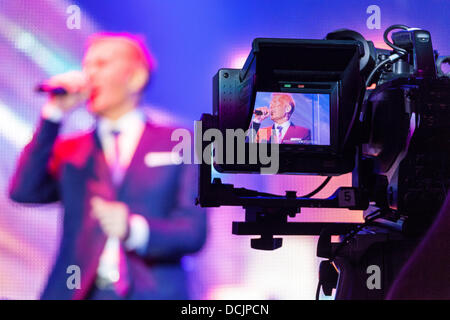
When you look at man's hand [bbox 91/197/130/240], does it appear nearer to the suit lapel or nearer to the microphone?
the suit lapel

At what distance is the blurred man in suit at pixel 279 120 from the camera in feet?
5.11

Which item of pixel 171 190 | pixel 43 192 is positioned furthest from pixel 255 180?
pixel 43 192

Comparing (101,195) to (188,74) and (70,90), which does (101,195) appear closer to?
(70,90)

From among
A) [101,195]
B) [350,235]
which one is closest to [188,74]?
[101,195]

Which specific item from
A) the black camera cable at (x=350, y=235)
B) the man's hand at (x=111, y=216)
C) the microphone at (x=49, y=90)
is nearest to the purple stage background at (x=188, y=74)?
the microphone at (x=49, y=90)

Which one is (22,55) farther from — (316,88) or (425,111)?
(425,111)

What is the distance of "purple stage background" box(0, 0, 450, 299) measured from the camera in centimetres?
172

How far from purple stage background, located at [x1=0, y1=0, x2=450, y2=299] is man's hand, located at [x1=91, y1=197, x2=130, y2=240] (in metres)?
0.18

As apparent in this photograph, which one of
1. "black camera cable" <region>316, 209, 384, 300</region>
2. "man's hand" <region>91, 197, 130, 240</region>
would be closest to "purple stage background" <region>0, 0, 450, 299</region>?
"man's hand" <region>91, 197, 130, 240</region>

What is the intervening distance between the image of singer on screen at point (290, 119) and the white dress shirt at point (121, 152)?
43 cm

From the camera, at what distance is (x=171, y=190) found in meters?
1.65

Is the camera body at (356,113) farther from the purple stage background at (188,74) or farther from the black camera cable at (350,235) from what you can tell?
the purple stage background at (188,74)

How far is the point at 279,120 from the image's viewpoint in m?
1.57
